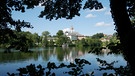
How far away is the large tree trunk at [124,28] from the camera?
110 inches

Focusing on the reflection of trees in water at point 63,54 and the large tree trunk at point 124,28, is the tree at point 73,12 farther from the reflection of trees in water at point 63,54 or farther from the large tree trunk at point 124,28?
the reflection of trees in water at point 63,54

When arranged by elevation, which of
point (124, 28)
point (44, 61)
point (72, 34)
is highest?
point (72, 34)

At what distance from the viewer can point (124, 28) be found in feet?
9.44

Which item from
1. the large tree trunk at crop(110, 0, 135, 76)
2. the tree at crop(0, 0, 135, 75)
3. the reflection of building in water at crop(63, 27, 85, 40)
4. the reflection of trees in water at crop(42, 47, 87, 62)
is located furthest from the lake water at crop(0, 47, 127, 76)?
the reflection of building in water at crop(63, 27, 85, 40)

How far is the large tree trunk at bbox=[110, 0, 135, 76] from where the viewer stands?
9.15 ft

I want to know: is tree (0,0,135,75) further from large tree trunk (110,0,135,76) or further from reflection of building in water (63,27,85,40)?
reflection of building in water (63,27,85,40)

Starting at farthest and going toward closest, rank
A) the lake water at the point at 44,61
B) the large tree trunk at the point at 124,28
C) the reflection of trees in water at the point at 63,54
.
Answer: the reflection of trees in water at the point at 63,54, the lake water at the point at 44,61, the large tree trunk at the point at 124,28

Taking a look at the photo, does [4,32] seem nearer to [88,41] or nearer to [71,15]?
[71,15]

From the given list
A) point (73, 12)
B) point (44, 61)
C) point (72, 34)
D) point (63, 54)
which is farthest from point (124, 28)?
point (72, 34)

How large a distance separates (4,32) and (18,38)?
0.83 feet

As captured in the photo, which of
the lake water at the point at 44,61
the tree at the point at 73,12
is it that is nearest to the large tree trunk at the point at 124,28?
the tree at the point at 73,12

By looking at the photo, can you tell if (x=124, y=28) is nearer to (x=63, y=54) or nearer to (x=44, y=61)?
(x=44, y=61)

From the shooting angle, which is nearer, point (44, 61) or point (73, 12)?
point (73, 12)

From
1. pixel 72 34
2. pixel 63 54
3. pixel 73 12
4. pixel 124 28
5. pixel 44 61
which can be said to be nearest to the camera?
pixel 124 28
